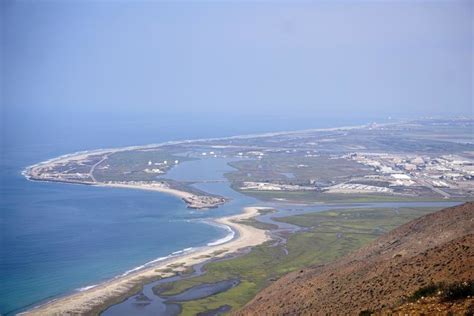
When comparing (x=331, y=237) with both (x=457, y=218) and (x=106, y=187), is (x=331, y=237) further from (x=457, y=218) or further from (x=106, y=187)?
(x=106, y=187)

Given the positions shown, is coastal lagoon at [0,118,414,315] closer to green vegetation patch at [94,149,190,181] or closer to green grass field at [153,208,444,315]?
green vegetation patch at [94,149,190,181]

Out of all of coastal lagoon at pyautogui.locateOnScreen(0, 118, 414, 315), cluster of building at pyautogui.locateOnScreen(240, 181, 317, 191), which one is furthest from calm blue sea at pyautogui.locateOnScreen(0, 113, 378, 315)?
cluster of building at pyautogui.locateOnScreen(240, 181, 317, 191)

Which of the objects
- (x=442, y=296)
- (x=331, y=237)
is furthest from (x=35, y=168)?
(x=442, y=296)

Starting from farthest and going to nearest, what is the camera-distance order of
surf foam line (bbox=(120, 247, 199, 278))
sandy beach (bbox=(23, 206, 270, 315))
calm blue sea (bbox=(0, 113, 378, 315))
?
surf foam line (bbox=(120, 247, 199, 278)), calm blue sea (bbox=(0, 113, 378, 315)), sandy beach (bbox=(23, 206, 270, 315))

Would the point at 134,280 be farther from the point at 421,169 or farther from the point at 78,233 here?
the point at 421,169

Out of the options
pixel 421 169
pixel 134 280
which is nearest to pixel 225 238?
pixel 134 280

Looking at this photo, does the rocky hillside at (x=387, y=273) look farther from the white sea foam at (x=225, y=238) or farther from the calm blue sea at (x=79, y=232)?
the white sea foam at (x=225, y=238)

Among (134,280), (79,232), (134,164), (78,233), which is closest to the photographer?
(134,280)
